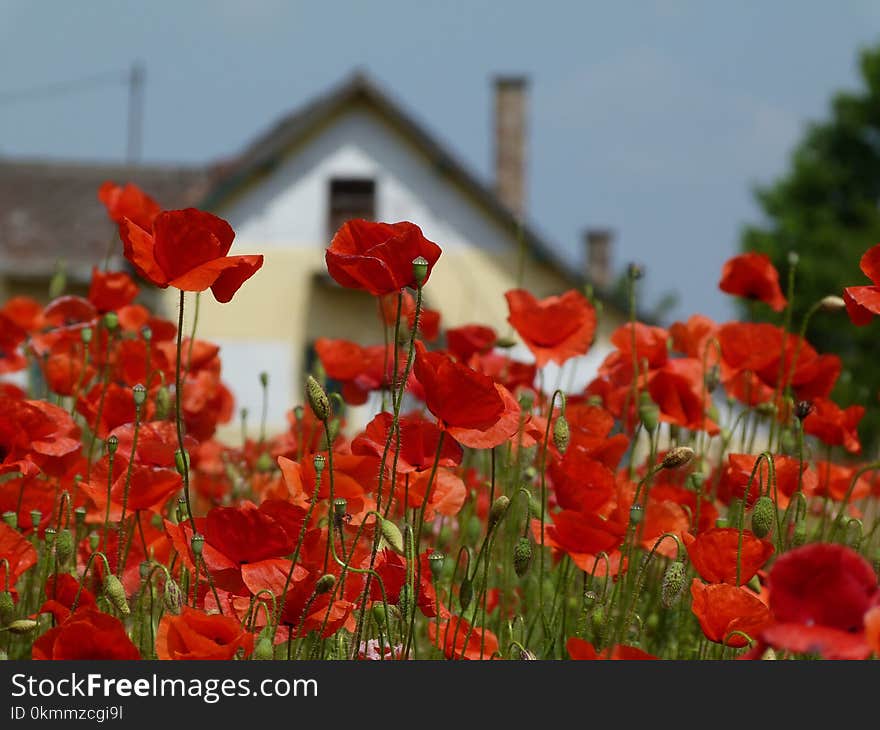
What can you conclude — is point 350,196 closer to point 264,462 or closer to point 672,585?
point 264,462

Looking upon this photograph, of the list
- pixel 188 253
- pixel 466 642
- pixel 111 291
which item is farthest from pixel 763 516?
pixel 111 291

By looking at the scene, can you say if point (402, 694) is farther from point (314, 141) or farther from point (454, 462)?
point (314, 141)

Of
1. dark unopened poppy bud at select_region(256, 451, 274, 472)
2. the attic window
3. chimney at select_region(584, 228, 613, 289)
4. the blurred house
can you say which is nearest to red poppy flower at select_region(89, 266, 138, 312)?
dark unopened poppy bud at select_region(256, 451, 274, 472)

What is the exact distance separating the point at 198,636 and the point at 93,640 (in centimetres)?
10

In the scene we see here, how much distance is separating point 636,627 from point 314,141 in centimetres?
1766

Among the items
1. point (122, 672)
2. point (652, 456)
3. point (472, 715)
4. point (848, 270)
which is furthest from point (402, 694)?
point (848, 270)

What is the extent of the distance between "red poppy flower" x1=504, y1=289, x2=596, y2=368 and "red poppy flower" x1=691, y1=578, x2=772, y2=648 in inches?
32.4

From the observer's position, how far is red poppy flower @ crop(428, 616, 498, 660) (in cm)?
160

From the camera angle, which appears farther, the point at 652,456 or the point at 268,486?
the point at 268,486

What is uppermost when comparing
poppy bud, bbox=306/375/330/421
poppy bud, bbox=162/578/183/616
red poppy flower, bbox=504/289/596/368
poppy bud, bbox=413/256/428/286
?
poppy bud, bbox=413/256/428/286

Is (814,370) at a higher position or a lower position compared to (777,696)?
higher

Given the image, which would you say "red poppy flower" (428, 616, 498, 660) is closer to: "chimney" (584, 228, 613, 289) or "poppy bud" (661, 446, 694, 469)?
"poppy bud" (661, 446, 694, 469)

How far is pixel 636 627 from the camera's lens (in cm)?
212

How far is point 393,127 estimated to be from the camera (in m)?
19.2
